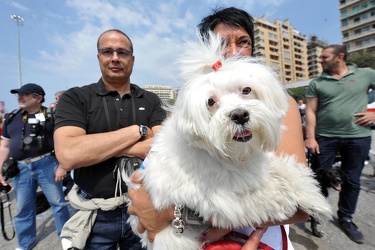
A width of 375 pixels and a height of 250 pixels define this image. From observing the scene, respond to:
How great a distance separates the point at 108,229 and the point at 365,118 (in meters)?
3.51

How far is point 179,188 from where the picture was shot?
1.16 m

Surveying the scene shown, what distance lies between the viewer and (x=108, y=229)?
1.74 meters

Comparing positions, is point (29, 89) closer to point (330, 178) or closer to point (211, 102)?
point (211, 102)

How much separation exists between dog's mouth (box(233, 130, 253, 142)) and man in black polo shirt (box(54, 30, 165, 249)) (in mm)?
838

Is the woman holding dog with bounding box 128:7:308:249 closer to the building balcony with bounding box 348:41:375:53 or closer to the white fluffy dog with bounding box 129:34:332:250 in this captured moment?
the white fluffy dog with bounding box 129:34:332:250

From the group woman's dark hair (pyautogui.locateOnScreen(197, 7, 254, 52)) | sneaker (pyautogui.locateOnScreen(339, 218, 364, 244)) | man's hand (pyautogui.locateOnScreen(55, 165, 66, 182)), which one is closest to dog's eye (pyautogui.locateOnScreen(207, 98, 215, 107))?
woman's dark hair (pyautogui.locateOnScreen(197, 7, 254, 52))

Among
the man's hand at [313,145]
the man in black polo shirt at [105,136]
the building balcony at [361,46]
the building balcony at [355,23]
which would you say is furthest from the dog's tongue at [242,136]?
the building balcony at [355,23]

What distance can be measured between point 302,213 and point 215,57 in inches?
38.2

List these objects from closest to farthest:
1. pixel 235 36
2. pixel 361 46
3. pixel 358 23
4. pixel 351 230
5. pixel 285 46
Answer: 1. pixel 235 36
2. pixel 351 230
3. pixel 361 46
4. pixel 358 23
5. pixel 285 46

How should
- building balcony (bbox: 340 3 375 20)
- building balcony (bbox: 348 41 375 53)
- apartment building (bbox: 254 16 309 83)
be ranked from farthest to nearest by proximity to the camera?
apartment building (bbox: 254 16 309 83)
building balcony (bbox: 340 3 375 20)
building balcony (bbox: 348 41 375 53)

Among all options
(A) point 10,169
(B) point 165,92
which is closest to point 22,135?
(A) point 10,169

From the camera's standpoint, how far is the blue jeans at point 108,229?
1729 millimetres

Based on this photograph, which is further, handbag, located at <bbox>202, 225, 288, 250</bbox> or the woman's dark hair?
the woman's dark hair

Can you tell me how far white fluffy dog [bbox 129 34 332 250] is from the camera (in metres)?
1.02
